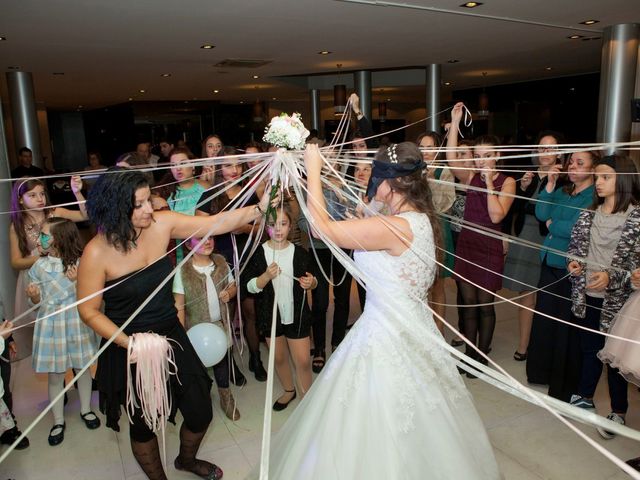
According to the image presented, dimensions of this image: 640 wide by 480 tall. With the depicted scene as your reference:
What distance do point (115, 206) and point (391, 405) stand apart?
1384mm

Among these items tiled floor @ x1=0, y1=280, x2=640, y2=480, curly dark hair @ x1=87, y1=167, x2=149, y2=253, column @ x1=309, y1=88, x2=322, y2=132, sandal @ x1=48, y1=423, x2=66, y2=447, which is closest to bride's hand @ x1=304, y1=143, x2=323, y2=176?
curly dark hair @ x1=87, y1=167, x2=149, y2=253

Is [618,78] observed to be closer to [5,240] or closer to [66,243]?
[66,243]

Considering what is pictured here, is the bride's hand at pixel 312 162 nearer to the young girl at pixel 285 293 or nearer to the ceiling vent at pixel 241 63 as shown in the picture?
the young girl at pixel 285 293

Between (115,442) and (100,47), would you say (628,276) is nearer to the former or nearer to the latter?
(115,442)

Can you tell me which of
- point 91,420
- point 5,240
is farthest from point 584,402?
point 5,240

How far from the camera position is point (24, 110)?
833 cm

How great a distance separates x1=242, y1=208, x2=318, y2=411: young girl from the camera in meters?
3.17

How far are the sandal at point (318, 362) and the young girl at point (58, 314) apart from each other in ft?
4.90

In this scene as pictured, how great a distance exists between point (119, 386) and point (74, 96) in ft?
40.9

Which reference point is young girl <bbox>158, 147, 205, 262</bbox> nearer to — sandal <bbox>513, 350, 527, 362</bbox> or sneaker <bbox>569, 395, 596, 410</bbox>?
sandal <bbox>513, 350, 527, 362</bbox>

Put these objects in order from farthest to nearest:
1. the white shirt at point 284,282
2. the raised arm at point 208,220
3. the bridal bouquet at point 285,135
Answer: the white shirt at point 284,282 → the raised arm at point 208,220 → the bridal bouquet at point 285,135

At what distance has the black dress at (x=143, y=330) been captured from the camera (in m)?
2.23

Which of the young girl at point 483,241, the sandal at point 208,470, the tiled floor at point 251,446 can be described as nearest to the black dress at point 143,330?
the sandal at point 208,470

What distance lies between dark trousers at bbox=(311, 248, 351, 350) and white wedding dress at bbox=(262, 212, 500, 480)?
143 centimetres
